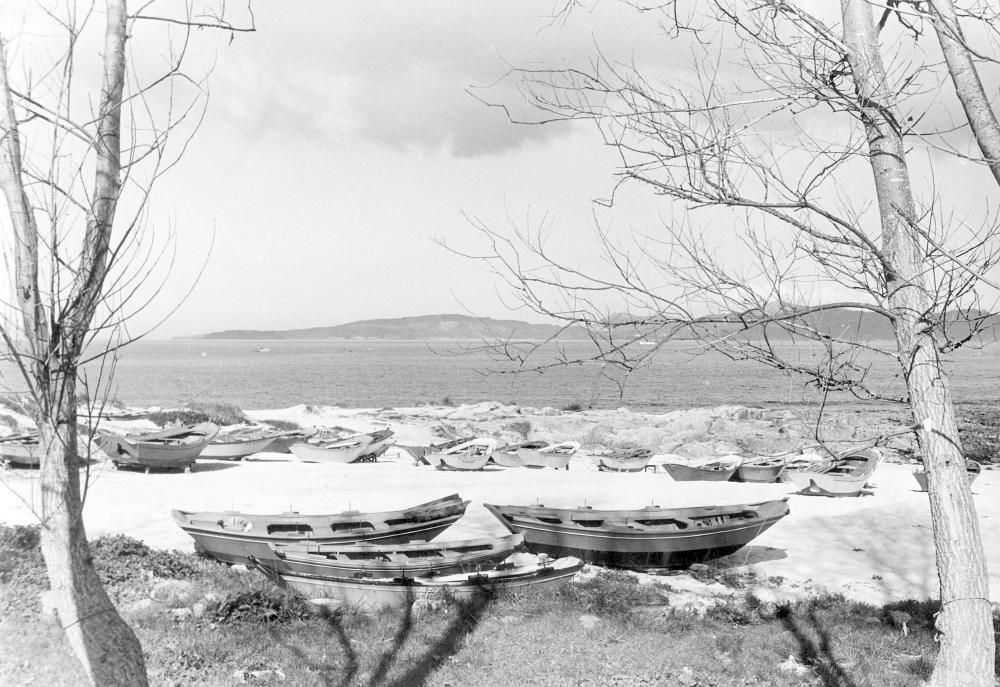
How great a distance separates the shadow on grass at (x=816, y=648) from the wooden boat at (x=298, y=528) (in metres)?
5.06

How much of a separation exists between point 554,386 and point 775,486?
59807 mm

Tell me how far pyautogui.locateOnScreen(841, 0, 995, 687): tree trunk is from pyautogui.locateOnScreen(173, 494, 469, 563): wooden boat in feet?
25.7

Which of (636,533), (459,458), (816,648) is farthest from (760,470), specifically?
(816,648)

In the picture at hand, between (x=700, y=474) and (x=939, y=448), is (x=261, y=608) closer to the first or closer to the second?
(x=939, y=448)

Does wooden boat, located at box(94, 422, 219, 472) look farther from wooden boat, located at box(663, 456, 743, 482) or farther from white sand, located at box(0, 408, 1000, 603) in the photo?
wooden boat, located at box(663, 456, 743, 482)

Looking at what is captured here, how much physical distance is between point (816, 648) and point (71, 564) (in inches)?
284

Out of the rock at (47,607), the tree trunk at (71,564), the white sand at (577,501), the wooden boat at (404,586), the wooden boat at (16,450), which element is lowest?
the white sand at (577,501)

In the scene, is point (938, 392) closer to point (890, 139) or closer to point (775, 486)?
point (890, 139)

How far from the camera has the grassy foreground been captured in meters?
6.70

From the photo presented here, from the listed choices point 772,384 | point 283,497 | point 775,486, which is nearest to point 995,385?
point 772,384

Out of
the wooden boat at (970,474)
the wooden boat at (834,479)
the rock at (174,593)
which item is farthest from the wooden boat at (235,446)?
the wooden boat at (970,474)

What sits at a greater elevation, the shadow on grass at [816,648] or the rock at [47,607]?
the rock at [47,607]

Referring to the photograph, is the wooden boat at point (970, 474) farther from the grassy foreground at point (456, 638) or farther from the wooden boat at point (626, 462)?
the grassy foreground at point (456, 638)

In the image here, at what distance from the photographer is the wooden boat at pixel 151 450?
63.4 ft
